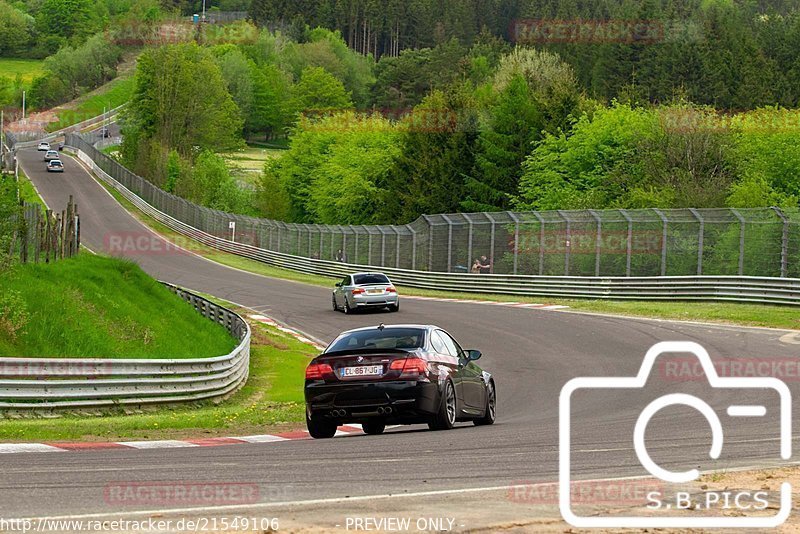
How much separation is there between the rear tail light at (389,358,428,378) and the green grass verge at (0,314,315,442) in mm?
2677

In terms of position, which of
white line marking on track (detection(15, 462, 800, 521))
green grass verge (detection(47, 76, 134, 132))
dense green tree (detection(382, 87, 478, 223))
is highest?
white line marking on track (detection(15, 462, 800, 521))

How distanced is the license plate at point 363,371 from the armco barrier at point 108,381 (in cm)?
569

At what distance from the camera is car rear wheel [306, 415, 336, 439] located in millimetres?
14750

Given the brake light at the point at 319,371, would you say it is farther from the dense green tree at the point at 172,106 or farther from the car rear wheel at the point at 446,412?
the dense green tree at the point at 172,106

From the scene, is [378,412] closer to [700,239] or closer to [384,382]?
[384,382]

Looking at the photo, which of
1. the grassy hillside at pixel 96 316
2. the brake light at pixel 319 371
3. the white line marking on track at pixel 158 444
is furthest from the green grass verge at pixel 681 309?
the white line marking on track at pixel 158 444

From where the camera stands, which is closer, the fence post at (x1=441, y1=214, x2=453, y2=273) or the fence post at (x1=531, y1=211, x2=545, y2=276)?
the fence post at (x1=531, y1=211, x2=545, y2=276)

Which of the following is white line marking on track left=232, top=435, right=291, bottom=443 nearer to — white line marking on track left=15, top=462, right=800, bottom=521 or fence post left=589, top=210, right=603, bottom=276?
white line marking on track left=15, top=462, right=800, bottom=521

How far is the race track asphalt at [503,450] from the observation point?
31.5ft

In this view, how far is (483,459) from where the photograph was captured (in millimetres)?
11461

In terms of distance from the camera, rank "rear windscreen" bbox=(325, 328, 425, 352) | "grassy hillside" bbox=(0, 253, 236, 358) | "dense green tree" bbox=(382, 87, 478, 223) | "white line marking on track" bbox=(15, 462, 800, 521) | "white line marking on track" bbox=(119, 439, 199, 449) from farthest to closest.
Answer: "dense green tree" bbox=(382, 87, 478, 223), "grassy hillside" bbox=(0, 253, 236, 358), "rear windscreen" bbox=(325, 328, 425, 352), "white line marking on track" bbox=(119, 439, 199, 449), "white line marking on track" bbox=(15, 462, 800, 521)

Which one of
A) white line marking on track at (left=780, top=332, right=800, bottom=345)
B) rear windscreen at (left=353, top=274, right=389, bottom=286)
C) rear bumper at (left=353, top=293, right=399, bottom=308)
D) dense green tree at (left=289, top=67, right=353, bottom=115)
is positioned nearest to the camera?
white line marking on track at (left=780, top=332, right=800, bottom=345)

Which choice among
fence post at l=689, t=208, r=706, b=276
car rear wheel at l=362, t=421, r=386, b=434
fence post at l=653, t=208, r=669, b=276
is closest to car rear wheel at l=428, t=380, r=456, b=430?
car rear wheel at l=362, t=421, r=386, b=434

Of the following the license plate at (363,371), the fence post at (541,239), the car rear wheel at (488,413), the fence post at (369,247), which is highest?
the license plate at (363,371)
